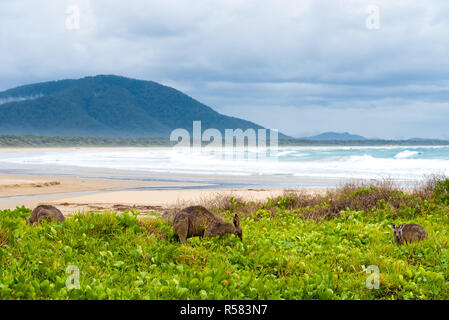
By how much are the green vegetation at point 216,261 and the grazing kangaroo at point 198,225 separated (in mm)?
162

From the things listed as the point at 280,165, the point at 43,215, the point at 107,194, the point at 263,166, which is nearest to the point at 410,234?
the point at 43,215

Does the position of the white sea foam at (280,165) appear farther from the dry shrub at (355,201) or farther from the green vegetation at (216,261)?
the green vegetation at (216,261)

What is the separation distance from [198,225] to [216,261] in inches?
57.7

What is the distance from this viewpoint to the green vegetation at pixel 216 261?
625 centimetres

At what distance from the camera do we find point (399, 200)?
1276 cm

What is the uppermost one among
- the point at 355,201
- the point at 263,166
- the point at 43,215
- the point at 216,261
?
the point at 43,215

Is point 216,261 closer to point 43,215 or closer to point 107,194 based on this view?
point 43,215

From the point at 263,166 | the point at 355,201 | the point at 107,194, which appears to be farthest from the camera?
the point at 263,166

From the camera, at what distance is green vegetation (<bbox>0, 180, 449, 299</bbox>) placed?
625 centimetres

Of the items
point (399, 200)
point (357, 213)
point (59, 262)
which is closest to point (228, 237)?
point (59, 262)

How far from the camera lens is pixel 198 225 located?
28.8 feet

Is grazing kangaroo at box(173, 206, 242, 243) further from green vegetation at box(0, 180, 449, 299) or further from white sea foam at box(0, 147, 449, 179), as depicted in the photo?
white sea foam at box(0, 147, 449, 179)

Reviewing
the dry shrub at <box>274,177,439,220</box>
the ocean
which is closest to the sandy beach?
the dry shrub at <box>274,177,439,220</box>

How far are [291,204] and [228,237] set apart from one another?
16.8ft
